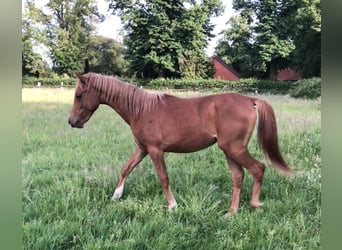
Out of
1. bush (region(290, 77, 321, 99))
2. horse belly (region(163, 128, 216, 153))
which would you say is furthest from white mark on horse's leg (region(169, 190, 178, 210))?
bush (region(290, 77, 321, 99))

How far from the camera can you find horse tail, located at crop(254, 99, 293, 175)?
1614 millimetres

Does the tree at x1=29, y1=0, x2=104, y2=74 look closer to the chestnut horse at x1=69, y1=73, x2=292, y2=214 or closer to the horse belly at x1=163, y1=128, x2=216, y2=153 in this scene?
the chestnut horse at x1=69, y1=73, x2=292, y2=214

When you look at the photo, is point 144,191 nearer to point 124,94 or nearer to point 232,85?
point 124,94

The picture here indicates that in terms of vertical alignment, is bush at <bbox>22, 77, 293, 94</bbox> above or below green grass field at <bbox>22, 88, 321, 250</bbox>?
above

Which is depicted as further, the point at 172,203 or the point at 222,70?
the point at 222,70

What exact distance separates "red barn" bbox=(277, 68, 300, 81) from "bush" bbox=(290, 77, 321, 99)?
1.1 inches

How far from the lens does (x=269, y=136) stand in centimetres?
162

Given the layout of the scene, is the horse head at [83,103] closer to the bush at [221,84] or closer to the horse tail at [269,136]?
the bush at [221,84]

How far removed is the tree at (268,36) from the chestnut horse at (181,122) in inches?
8.7

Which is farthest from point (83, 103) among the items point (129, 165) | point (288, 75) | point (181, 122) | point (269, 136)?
point (288, 75)

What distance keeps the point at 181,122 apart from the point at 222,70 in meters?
0.34

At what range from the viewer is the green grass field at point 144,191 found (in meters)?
1.47
